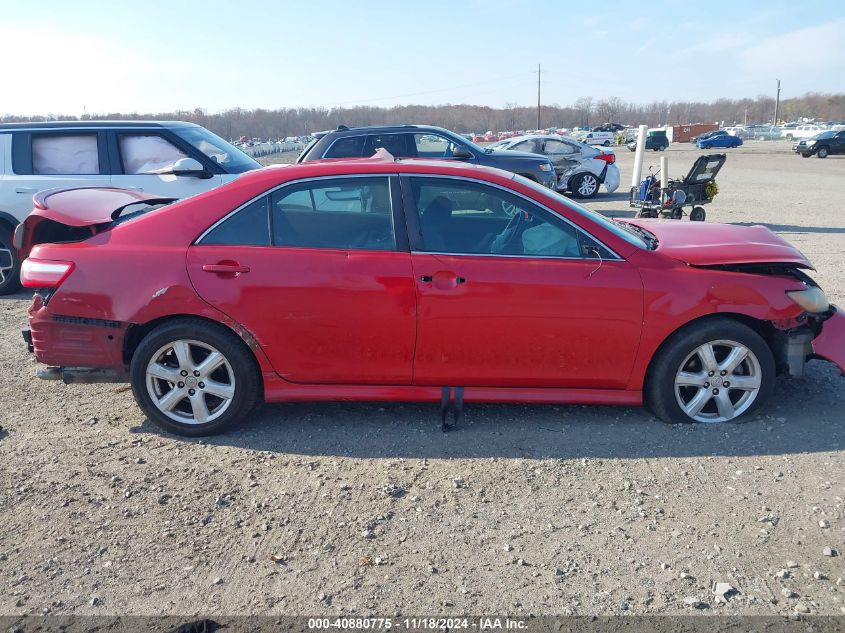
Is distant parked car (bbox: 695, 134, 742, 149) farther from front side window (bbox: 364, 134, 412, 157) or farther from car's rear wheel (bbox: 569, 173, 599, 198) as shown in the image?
front side window (bbox: 364, 134, 412, 157)

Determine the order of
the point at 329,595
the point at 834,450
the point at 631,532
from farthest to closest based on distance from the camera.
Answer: the point at 834,450 < the point at 631,532 < the point at 329,595

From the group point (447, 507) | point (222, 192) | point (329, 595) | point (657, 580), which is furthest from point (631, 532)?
point (222, 192)

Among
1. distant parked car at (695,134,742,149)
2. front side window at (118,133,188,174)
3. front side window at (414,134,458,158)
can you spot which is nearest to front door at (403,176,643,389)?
front side window at (118,133,188,174)

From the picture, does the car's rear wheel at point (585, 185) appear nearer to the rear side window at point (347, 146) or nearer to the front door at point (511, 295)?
the rear side window at point (347, 146)

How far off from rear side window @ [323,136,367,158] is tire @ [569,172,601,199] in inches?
283

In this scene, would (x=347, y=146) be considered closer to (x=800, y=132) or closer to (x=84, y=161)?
(x=84, y=161)

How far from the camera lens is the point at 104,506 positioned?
3.66 m

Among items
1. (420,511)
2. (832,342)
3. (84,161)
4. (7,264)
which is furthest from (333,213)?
(7,264)

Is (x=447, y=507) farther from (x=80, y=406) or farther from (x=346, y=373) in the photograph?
(x=80, y=406)

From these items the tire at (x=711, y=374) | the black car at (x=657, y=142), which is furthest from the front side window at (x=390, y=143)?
the black car at (x=657, y=142)

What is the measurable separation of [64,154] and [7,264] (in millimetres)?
1459

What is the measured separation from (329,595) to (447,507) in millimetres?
855

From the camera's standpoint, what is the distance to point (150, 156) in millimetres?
8422

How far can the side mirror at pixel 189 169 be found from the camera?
815 centimetres
